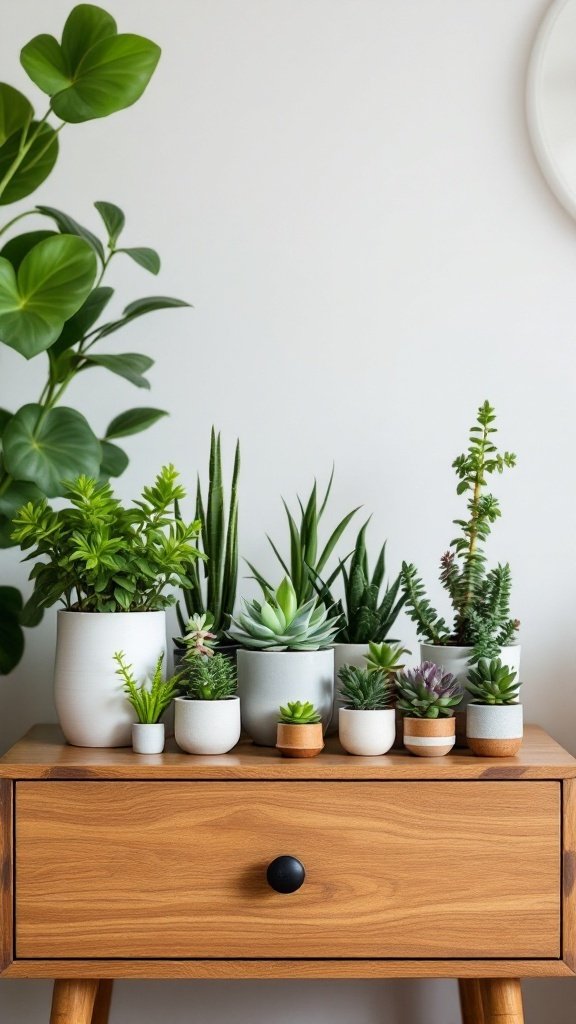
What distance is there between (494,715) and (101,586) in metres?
0.45

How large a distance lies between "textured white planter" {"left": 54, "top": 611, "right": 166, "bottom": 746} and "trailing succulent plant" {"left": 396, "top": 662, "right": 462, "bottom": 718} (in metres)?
0.28

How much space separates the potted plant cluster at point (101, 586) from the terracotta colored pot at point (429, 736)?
0.97 ft

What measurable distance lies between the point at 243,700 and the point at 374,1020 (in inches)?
22.4

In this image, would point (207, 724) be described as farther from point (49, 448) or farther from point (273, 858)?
point (49, 448)

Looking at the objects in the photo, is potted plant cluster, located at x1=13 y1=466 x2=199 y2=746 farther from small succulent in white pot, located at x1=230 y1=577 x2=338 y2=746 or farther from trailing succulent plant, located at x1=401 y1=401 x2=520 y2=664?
trailing succulent plant, located at x1=401 y1=401 x2=520 y2=664

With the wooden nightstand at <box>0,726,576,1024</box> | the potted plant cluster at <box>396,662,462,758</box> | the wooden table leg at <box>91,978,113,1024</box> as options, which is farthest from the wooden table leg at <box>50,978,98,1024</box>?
the potted plant cluster at <box>396,662,462,758</box>

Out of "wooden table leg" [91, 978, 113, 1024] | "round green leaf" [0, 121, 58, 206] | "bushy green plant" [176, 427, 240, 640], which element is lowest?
"wooden table leg" [91, 978, 113, 1024]

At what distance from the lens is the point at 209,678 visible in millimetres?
1043

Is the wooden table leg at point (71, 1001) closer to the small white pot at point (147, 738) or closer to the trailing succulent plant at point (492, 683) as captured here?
the small white pot at point (147, 738)

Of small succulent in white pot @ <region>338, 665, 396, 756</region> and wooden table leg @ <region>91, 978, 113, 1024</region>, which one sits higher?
small succulent in white pot @ <region>338, 665, 396, 756</region>

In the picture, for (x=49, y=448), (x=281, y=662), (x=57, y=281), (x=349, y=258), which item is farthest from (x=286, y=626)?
(x=349, y=258)

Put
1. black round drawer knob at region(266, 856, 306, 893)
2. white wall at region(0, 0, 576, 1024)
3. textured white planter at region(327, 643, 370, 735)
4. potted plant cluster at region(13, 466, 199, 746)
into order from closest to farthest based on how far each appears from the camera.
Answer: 1. black round drawer knob at region(266, 856, 306, 893)
2. potted plant cluster at region(13, 466, 199, 746)
3. textured white planter at region(327, 643, 370, 735)
4. white wall at region(0, 0, 576, 1024)

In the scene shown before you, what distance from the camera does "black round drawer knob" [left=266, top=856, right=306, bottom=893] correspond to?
0.96m

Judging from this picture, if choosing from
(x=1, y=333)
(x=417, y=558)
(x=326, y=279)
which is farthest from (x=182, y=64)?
(x=417, y=558)
